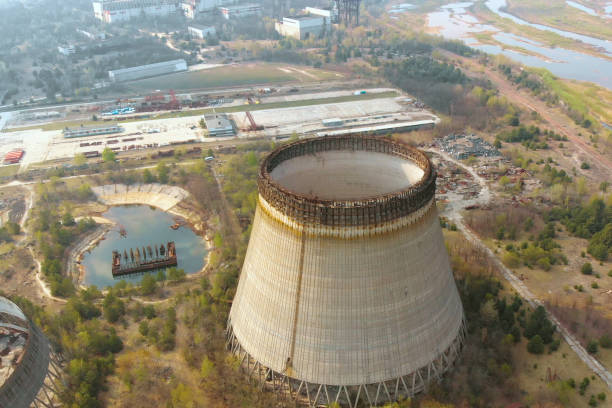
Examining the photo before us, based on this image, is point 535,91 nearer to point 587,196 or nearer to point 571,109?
point 571,109

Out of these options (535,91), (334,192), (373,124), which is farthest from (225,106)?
(334,192)

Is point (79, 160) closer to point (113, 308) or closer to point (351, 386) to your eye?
point (113, 308)

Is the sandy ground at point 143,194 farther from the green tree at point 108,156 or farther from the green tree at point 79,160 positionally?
the green tree at point 79,160

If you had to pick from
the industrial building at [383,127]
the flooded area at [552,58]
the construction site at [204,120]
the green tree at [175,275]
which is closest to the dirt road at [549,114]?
the flooded area at [552,58]

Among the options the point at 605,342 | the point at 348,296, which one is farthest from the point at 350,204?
the point at 605,342

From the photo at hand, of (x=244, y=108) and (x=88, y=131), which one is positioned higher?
(x=88, y=131)
